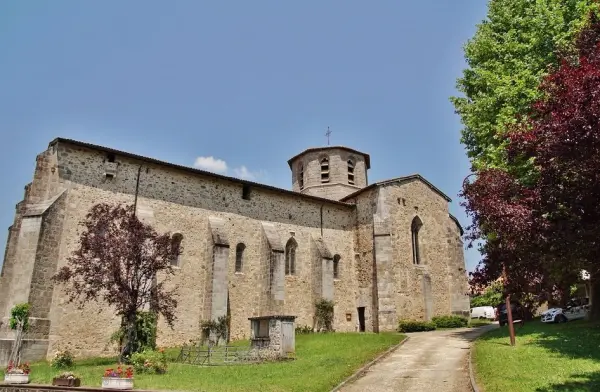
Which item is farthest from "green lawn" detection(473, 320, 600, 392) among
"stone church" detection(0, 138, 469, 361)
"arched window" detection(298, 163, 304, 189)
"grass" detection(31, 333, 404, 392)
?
"arched window" detection(298, 163, 304, 189)

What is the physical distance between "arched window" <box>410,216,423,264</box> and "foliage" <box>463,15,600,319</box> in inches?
808

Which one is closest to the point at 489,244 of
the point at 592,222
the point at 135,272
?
the point at 592,222

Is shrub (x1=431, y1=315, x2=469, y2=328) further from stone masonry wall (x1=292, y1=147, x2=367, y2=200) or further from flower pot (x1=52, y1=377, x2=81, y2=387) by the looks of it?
flower pot (x1=52, y1=377, x2=81, y2=387)

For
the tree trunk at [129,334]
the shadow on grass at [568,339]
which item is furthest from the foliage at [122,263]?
the shadow on grass at [568,339]

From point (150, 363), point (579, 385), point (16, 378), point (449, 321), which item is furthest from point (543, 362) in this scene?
point (449, 321)

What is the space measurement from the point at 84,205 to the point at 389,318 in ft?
58.0

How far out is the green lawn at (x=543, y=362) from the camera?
9625 mm

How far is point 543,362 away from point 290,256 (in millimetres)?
16583

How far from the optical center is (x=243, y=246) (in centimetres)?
2497

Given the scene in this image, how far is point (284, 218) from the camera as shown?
27.1 meters

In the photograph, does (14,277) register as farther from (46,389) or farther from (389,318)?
(389,318)

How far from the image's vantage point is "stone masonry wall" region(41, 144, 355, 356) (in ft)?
63.7

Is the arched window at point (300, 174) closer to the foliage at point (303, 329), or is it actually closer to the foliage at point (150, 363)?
the foliage at point (303, 329)

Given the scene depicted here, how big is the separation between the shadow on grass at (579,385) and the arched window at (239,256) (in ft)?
56.8
